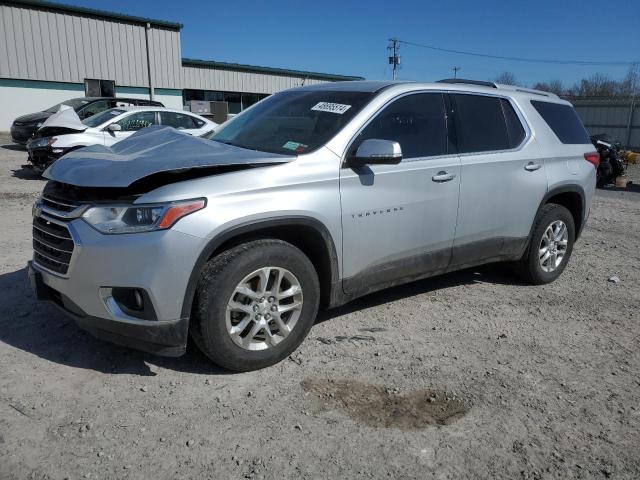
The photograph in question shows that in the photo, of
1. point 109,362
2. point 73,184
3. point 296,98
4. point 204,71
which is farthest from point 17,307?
point 204,71

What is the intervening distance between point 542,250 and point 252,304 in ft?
10.6

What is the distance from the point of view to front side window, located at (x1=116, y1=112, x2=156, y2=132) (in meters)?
11.4

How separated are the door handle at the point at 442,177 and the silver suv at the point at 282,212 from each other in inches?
0.8

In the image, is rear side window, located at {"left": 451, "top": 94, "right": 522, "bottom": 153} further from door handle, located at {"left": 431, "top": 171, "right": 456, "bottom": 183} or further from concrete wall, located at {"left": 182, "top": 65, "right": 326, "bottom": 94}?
concrete wall, located at {"left": 182, "top": 65, "right": 326, "bottom": 94}

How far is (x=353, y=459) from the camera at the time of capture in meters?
2.59

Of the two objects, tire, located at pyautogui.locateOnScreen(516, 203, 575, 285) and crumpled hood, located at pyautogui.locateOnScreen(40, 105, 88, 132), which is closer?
tire, located at pyautogui.locateOnScreen(516, 203, 575, 285)

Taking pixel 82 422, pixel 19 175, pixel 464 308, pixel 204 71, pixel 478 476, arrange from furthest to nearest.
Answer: pixel 204 71, pixel 19 175, pixel 464 308, pixel 82 422, pixel 478 476

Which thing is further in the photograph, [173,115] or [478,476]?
[173,115]

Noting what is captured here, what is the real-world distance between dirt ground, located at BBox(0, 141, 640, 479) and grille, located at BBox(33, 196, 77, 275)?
0.69 m

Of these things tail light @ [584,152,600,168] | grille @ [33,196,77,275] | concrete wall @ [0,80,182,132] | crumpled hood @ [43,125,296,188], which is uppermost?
concrete wall @ [0,80,182,132]

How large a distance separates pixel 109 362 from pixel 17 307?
1294 millimetres

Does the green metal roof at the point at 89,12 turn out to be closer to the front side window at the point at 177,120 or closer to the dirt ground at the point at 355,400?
the front side window at the point at 177,120

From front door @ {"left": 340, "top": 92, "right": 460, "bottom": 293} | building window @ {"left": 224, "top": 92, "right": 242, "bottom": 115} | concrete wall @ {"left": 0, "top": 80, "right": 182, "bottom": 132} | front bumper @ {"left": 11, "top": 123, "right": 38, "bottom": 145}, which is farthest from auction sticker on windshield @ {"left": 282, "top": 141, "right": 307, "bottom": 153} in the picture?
building window @ {"left": 224, "top": 92, "right": 242, "bottom": 115}

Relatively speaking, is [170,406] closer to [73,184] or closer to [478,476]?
[73,184]
